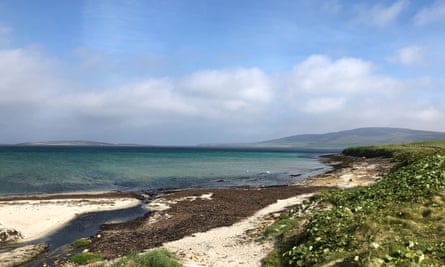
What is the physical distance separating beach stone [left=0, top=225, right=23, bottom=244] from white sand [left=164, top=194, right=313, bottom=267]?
1292 cm

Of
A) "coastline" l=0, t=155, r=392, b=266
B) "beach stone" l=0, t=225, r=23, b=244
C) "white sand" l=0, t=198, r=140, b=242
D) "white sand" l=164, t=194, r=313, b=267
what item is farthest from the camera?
"white sand" l=0, t=198, r=140, b=242

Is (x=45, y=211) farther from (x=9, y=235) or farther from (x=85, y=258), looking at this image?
(x=85, y=258)

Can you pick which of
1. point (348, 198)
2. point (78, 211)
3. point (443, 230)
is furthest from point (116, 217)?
point (443, 230)

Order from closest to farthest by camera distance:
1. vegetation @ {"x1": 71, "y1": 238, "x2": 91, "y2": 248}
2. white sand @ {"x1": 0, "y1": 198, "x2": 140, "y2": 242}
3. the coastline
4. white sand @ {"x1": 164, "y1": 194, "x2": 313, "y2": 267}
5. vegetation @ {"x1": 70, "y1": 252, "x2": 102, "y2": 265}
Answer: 1. white sand @ {"x1": 164, "y1": 194, "x2": 313, "y2": 267}
2. vegetation @ {"x1": 70, "y1": 252, "x2": 102, "y2": 265}
3. the coastline
4. vegetation @ {"x1": 71, "y1": 238, "x2": 91, "y2": 248}
5. white sand @ {"x1": 0, "y1": 198, "x2": 140, "y2": 242}

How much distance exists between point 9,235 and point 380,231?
86.9ft

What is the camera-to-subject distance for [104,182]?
66.3 meters

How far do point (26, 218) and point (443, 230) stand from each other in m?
33.5

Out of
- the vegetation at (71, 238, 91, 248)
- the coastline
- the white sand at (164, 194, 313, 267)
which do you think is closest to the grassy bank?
the white sand at (164, 194, 313, 267)

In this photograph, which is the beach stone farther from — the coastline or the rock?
the rock

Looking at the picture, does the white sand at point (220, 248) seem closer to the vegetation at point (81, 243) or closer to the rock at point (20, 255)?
the vegetation at point (81, 243)

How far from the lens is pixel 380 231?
14.9 m

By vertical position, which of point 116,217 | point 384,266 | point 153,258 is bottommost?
point 116,217

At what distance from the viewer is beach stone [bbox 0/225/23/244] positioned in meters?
26.0

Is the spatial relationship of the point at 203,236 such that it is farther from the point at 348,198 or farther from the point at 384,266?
the point at 384,266
